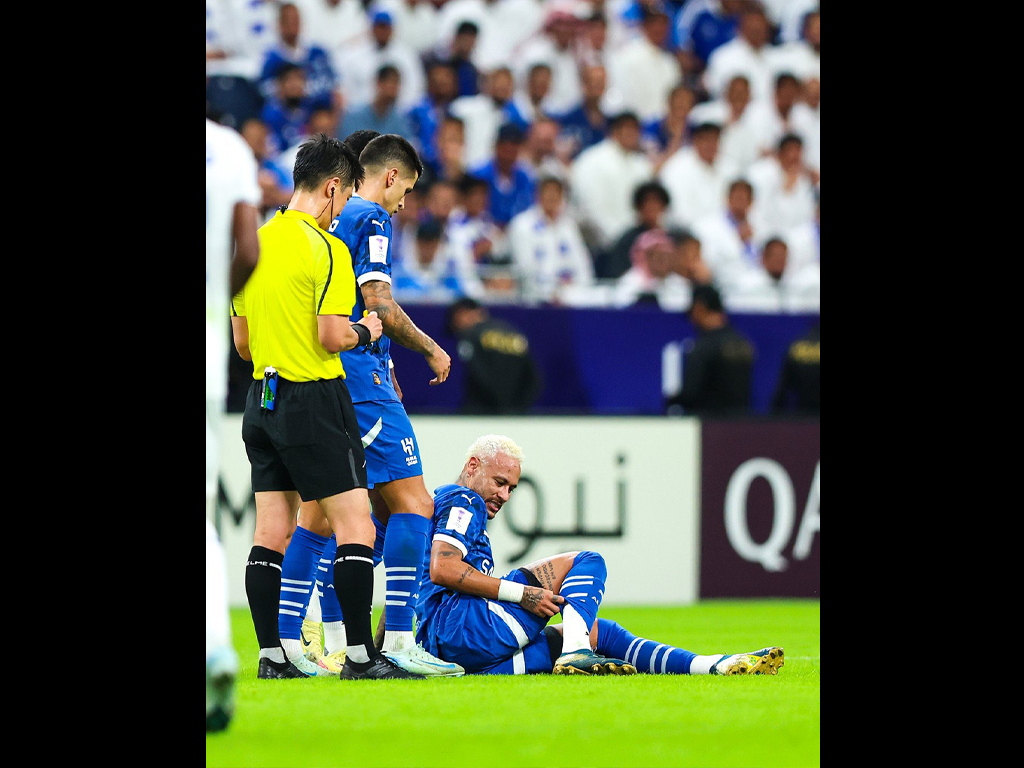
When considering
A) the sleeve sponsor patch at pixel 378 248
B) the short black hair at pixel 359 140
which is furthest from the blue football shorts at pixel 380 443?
the short black hair at pixel 359 140

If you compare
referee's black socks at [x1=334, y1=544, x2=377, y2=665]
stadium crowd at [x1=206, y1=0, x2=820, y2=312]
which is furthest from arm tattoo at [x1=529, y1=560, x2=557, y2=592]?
stadium crowd at [x1=206, y1=0, x2=820, y2=312]

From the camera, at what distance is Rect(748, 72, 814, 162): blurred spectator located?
15.8 m

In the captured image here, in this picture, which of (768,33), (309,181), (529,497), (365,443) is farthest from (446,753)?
(768,33)

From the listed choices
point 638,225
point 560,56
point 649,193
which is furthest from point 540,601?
point 560,56

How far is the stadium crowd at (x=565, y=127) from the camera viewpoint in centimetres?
1237

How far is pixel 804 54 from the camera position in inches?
660

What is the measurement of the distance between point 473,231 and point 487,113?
2.27 meters

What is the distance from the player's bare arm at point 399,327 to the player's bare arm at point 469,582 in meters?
0.76

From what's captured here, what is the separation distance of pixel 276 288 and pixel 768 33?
1240cm

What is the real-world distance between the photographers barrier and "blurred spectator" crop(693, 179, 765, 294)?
8.66ft

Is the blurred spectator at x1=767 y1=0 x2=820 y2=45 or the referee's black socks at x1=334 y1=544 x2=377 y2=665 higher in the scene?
the blurred spectator at x1=767 y1=0 x2=820 y2=45

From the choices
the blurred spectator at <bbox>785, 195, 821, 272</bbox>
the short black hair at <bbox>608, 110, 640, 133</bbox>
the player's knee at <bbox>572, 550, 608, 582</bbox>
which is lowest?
the player's knee at <bbox>572, 550, 608, 582</bbox>

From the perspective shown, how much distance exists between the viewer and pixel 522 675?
6.36 metres

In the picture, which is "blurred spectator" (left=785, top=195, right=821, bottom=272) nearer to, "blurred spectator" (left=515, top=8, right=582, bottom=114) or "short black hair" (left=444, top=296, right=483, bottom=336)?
"blurred spectator" (left=515, top=8, right=582, bottom=114)
